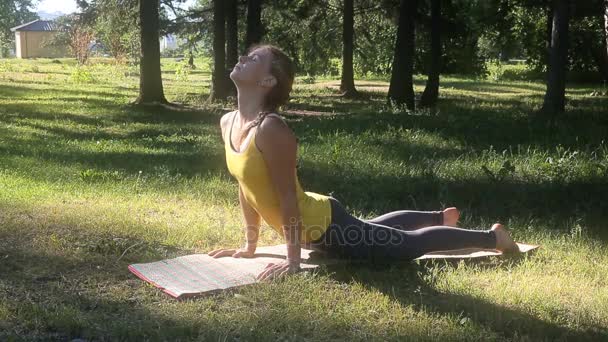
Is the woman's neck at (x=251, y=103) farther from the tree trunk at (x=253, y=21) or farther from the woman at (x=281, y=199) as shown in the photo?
the tree trunk at (x=253, y=21)

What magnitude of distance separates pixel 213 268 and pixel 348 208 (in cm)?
228

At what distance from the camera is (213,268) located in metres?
4.44

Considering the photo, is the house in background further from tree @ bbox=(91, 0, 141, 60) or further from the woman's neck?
the woman's neck

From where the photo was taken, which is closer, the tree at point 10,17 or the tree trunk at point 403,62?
Result: the tree trunk at point 403,62

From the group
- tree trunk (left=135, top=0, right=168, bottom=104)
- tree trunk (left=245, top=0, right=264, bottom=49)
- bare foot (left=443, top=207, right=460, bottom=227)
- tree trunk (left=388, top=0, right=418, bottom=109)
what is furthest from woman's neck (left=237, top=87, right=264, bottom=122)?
tree trunk (left=245, top=0, right=264, bottom=49)

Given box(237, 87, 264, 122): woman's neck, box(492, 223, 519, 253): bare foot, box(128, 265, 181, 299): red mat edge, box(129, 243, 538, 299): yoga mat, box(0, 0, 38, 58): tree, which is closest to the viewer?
box(128, 265, 181, 299): red mat edge

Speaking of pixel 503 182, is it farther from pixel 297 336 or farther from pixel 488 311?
pixel 297 336

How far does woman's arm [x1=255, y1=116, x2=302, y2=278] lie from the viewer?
13.4ft

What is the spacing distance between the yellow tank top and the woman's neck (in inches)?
8.1

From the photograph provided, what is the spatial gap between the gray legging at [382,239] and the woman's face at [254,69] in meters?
0.96

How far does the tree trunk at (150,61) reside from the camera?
19312mm

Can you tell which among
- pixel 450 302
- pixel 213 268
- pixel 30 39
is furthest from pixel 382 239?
pixel 30 39

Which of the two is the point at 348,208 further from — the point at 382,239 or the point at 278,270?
the point at 278,270

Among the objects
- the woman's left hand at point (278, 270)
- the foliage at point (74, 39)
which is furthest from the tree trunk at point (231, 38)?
the foliage at point (74, 39)
